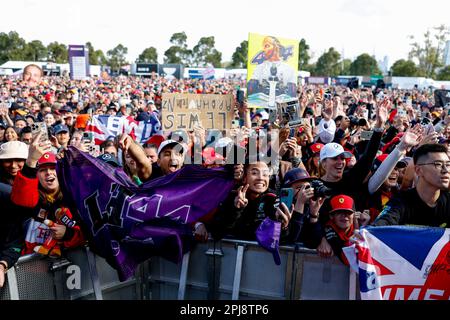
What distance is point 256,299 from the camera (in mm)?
3541

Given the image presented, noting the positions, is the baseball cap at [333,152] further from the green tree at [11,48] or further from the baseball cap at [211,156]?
the green tree at [11,48]

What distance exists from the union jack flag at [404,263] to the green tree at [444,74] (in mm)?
74780

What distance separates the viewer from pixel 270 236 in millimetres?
3342

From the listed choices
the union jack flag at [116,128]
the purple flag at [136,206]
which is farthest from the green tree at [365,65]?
the purple flag at [136,206]

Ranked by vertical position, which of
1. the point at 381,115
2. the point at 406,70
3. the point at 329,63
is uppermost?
the point at 329,63

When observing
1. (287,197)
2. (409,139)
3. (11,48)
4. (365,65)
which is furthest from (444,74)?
(287,197)

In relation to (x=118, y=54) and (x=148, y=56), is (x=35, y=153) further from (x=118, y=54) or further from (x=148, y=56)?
(x=118, y=54)

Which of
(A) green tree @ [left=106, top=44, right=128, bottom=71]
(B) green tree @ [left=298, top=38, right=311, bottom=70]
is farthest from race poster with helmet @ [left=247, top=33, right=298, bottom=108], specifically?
(A) green tree @ [left=106, top=44, right=128, bottom=71]

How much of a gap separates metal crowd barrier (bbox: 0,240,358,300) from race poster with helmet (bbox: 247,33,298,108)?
501 cm

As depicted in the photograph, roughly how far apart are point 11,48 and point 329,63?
58836 mm

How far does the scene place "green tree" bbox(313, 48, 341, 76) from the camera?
96.9m

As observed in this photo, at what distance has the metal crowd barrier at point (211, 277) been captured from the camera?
336cm
